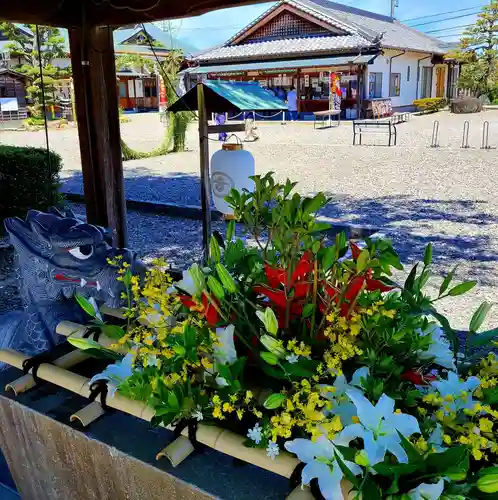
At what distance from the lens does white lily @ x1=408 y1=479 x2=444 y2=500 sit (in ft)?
2.44

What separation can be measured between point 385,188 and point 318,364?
8087 mm

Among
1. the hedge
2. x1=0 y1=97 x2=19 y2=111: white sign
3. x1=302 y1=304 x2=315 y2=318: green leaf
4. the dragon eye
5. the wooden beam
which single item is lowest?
the hedge

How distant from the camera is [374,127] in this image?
16859 mm

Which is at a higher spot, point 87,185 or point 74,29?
point 74,29

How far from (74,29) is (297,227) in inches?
119

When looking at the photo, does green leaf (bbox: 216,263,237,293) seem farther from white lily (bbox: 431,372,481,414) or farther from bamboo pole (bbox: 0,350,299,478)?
white lily (bbox: 431,372,481,414)

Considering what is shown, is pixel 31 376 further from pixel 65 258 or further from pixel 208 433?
pixel 208 433

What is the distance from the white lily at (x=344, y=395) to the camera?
946 mm

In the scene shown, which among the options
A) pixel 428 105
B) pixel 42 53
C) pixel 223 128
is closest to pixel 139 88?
pixel 42 53

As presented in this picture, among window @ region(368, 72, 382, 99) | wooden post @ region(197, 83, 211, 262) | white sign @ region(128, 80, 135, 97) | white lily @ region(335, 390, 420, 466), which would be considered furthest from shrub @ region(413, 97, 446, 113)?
white lily @ region(335, 390, 420, 466)

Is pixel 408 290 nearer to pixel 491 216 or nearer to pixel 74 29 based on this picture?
pixel 74 29

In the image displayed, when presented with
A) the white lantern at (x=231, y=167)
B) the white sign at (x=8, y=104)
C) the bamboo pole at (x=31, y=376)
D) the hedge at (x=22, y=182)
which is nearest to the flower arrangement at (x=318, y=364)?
the bamboo pole at (x=31, y=376)

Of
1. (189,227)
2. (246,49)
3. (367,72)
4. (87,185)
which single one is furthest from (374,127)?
(87,185)

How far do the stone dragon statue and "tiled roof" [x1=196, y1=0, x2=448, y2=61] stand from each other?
69.3 feet
